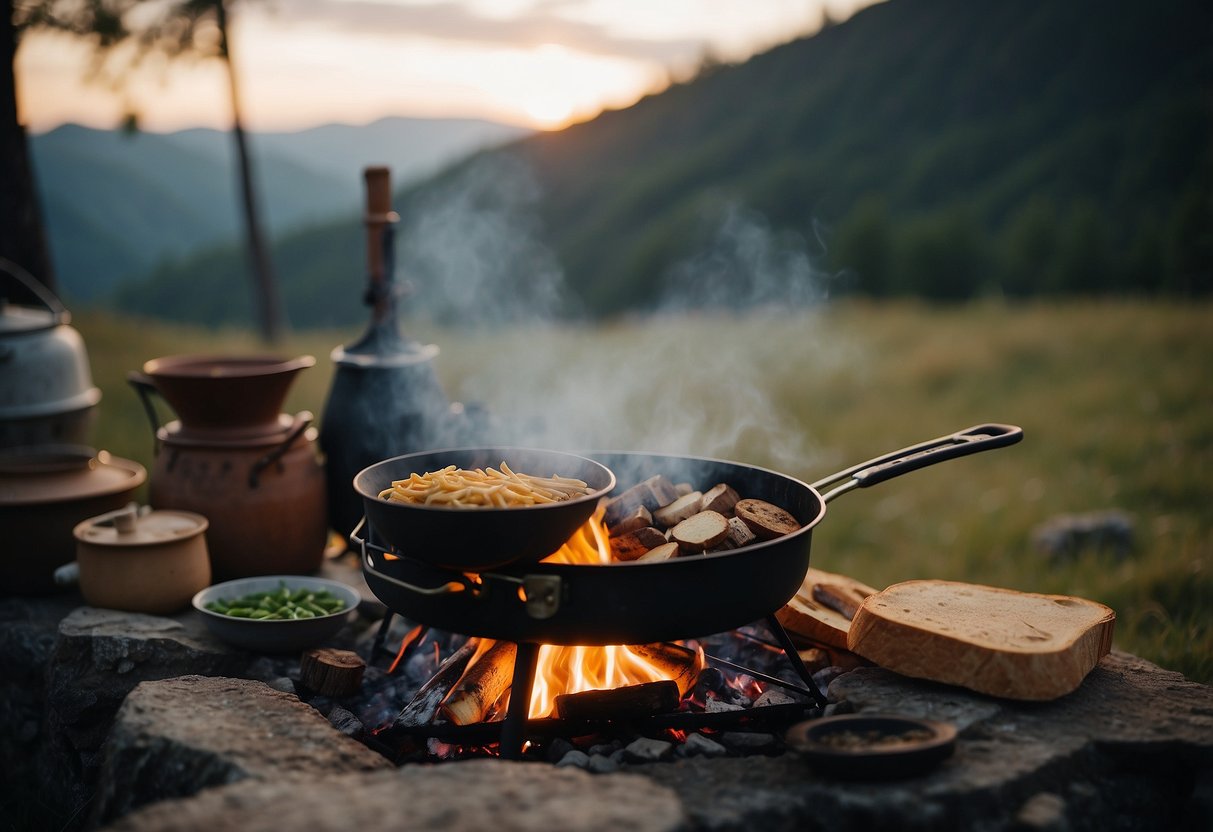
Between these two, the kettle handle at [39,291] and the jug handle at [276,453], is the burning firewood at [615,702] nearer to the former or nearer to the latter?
the jug handle at [276,453]

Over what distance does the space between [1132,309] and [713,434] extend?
23.8 ft

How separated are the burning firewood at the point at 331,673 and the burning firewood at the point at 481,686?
17.4 inches

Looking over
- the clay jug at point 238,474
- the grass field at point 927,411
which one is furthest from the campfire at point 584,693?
the grass field at point 927,411

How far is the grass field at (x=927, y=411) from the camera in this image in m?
5.46

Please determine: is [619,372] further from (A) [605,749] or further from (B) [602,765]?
(B) [602,765]

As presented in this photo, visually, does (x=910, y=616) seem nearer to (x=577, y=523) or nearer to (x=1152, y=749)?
(x=1152, y=749)

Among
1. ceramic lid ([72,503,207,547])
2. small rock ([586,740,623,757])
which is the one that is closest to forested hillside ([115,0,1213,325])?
ceramic lid ([72,503,207,547])

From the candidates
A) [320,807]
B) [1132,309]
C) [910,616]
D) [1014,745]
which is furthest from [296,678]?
[1132,309]

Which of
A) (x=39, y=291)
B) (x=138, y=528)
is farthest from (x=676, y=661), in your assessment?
(x=39, y=291)

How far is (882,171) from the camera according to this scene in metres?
72.8

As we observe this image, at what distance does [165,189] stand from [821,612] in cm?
12150

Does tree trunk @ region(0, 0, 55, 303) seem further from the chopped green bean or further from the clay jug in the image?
the chopped green bean

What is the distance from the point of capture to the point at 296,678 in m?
3.24

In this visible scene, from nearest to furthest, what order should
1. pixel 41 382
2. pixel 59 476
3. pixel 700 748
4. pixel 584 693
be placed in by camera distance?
pixel 700 748
pixel 584 693
pixel 59 476
pixel 41 382
